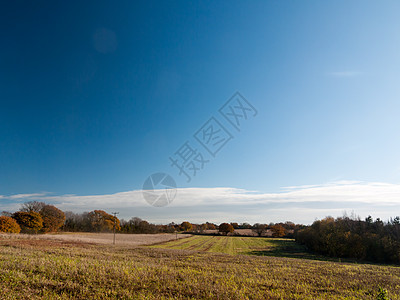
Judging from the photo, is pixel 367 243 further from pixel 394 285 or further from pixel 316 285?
pixel 316 285

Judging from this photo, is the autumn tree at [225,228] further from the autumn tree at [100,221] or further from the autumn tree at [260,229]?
the autumn tree at [100,221]

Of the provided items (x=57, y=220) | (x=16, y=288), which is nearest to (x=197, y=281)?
(x=16, y=288)

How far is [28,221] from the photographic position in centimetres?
9131

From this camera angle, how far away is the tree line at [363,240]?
44.6 meters

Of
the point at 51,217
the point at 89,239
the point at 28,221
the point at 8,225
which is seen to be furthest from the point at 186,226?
the point at 8,225

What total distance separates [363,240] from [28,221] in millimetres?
116100

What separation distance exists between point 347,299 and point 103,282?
1224cm

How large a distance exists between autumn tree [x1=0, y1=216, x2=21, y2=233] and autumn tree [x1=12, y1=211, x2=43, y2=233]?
493 centimetres

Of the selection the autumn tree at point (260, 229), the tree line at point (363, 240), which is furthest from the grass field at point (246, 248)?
the autumn tree at point (260, 229)

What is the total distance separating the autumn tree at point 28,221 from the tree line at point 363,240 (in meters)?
106

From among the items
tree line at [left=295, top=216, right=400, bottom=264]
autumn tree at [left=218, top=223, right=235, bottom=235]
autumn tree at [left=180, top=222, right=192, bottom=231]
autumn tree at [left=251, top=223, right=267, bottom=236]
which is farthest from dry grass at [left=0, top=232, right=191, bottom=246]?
autumn tree at [left=180, top=222, right=192, bottom=231]

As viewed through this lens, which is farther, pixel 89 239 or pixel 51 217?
pixel 51 217

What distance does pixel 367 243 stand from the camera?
48.2 metres

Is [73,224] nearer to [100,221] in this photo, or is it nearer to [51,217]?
[100,221]
